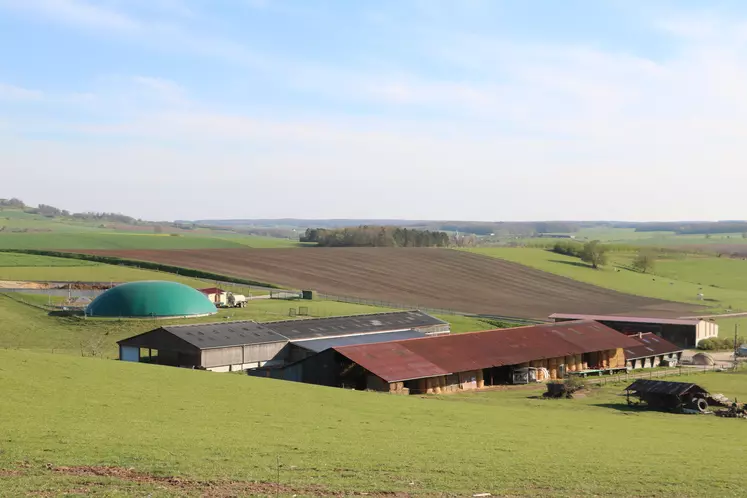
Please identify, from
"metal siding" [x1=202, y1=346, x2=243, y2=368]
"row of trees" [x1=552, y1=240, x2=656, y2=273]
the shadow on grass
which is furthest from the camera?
"row of trees" [x1=552, y1=240, x2=656, y2=273]

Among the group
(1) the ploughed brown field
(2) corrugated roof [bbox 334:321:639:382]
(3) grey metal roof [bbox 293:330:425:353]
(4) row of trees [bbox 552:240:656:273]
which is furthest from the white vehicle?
(4) row of trees [bbox 552:240:656:273]

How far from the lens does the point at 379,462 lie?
23750mm

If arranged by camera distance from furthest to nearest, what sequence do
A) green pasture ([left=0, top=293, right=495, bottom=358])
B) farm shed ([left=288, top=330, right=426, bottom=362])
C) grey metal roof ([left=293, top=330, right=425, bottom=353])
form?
green pasture ([left=0, top=293, right=495, bottom=358]) → grey metal roof ([left=293, top=330, right=425, bottom=353]) → farm shed ([left=288, top=330, right=426, bottom=362])

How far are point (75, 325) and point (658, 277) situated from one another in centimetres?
11390

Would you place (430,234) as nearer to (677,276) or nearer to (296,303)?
(677,276)

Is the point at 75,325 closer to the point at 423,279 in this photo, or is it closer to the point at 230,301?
the point at 230,301

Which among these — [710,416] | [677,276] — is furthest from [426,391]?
[677,276]

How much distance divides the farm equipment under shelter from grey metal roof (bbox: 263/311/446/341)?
89.8 feet

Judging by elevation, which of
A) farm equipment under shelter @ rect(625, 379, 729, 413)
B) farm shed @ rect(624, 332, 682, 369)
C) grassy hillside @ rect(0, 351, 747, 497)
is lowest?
farm shed @ rect(624, 332, 682, 369)

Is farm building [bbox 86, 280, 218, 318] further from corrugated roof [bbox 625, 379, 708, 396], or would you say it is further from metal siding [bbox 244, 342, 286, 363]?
corrugated roof [bbox 625, 379, 708, 396]

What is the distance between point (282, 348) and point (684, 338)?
4791 centimetres

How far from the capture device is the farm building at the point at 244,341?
57.5 meters

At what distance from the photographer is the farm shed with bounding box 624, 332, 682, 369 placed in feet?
240

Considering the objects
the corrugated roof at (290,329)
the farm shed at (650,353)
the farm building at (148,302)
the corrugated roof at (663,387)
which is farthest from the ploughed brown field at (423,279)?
the corrugated roof at (663,387)
